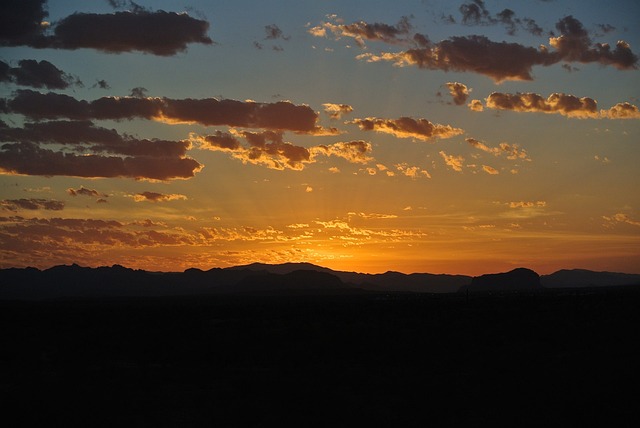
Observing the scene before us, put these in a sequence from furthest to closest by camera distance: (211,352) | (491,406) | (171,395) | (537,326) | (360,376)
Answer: (537,326)
(211,352)
(360,376)
(171,395)
(491,406)

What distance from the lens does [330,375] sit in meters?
27.3

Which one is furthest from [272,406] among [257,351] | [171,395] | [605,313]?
[605,313]

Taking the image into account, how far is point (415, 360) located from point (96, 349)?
17.9 m

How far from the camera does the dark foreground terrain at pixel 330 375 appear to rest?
2039 centimetres

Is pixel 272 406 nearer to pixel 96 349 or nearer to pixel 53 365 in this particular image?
pixel 53 365

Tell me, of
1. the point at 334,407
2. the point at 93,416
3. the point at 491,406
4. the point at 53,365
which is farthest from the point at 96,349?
the point at 491,406

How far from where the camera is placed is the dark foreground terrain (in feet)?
66.9

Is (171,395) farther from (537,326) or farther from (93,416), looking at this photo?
(537,326)

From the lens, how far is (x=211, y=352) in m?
35.4

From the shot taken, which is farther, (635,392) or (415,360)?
(415,360)

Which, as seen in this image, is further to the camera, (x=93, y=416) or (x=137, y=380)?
(x=137, y=380)

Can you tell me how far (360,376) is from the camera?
1062 inches

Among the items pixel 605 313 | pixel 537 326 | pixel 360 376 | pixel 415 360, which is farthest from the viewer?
pixel 605 313

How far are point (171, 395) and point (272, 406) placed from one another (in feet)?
14.5
